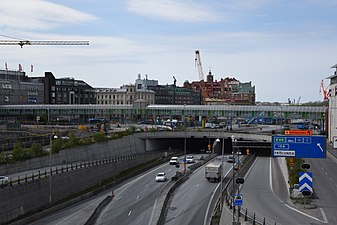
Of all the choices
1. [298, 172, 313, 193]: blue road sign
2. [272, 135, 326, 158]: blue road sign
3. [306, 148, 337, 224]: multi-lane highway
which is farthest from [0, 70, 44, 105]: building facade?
[298, 172, 313, 193]: blue road sign

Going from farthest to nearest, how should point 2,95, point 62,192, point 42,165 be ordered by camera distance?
point 2,95 → point 42,165 → point 62,192

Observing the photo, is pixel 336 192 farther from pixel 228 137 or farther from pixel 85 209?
pixel 228 137

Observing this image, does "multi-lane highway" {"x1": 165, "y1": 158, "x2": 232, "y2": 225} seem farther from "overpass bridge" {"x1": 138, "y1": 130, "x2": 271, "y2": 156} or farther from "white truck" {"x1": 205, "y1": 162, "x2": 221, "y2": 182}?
"overpass bridge" {"x1": 138, "y1": 130, "x2": 271, "y2": 156}

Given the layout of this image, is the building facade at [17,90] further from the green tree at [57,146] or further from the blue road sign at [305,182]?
the blue road sign at [305,182]

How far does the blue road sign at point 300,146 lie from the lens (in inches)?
1496

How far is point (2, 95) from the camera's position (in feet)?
564

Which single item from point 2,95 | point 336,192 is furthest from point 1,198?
point 2,95

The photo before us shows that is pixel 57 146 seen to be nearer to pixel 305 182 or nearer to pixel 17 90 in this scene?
pixel 305 182

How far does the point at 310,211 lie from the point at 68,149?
43.1 meters

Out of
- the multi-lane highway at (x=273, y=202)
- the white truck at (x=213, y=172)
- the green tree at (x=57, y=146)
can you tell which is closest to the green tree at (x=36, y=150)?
the green tree at (x=57, y=146)

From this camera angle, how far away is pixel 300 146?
3831 centimetres

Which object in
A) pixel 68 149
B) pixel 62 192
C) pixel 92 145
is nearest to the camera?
pixel 62 192

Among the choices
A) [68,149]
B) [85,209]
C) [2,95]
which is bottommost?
[85,209]

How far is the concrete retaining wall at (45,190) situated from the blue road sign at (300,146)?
85.5ft
